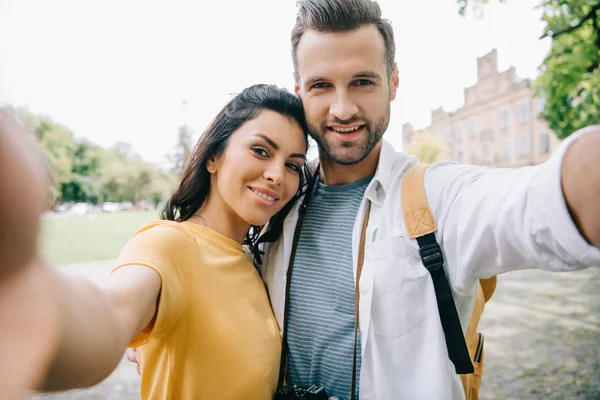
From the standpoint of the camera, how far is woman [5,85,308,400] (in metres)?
0.85

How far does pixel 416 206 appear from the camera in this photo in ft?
5.30

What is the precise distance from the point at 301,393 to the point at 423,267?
0.75 metres

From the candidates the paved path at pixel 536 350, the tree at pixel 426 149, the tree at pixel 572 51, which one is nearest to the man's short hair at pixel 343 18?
the paved path at pixel 536 350

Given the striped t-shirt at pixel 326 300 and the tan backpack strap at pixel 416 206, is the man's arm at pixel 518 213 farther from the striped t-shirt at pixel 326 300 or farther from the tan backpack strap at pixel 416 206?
the striped t-shirt at pixel 326 300

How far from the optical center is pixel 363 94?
1947mm

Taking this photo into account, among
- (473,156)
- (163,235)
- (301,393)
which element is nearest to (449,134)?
(473,156)

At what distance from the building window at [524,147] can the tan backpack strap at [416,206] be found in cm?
3763

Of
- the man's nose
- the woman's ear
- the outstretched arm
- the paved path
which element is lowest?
the paved path

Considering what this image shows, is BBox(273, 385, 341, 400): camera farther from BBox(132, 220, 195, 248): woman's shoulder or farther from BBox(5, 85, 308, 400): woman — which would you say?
BBox(132, 220, 195, 248): woman's shoulder

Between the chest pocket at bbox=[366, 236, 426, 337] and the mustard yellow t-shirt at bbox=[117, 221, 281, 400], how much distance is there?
0.53 meters

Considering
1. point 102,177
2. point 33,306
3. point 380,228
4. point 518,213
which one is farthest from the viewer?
point 102,177

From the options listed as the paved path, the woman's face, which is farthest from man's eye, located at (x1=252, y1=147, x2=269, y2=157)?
the paved path

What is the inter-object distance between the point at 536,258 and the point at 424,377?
710 millimetres

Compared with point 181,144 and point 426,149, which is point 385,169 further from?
point 181,144
